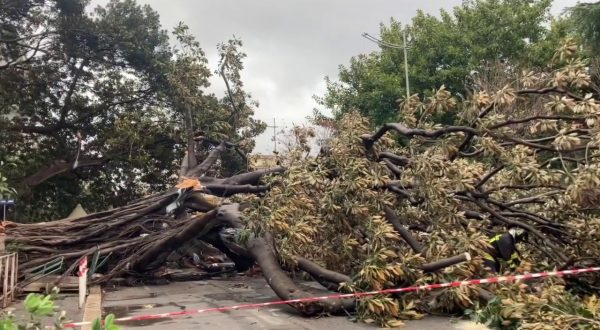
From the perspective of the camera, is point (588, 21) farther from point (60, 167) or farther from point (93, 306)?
point (60, 167)

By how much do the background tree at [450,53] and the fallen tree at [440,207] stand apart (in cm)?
1032

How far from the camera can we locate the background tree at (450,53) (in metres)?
20.1

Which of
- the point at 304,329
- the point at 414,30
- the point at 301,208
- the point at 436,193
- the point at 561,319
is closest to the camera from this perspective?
the point at 561,319

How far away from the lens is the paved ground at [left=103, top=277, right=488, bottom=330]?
23.8 ft

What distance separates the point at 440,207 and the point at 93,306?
560 centimetres

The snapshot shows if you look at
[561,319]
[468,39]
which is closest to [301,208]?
[561,319]

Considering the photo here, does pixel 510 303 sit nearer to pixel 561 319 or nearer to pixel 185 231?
pixel 561 319

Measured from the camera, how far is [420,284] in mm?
7402

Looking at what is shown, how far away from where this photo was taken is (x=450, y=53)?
2106 cm

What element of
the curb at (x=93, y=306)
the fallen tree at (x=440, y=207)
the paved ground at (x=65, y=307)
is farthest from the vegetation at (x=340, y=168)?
the paved ground at (x=65, y=307)

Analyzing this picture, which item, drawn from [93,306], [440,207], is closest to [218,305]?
[93,306]

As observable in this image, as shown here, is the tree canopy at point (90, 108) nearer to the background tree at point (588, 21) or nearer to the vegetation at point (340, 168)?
the vegetation at point (340, 168)

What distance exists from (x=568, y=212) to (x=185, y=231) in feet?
22.7

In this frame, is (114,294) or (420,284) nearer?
(420,284)
